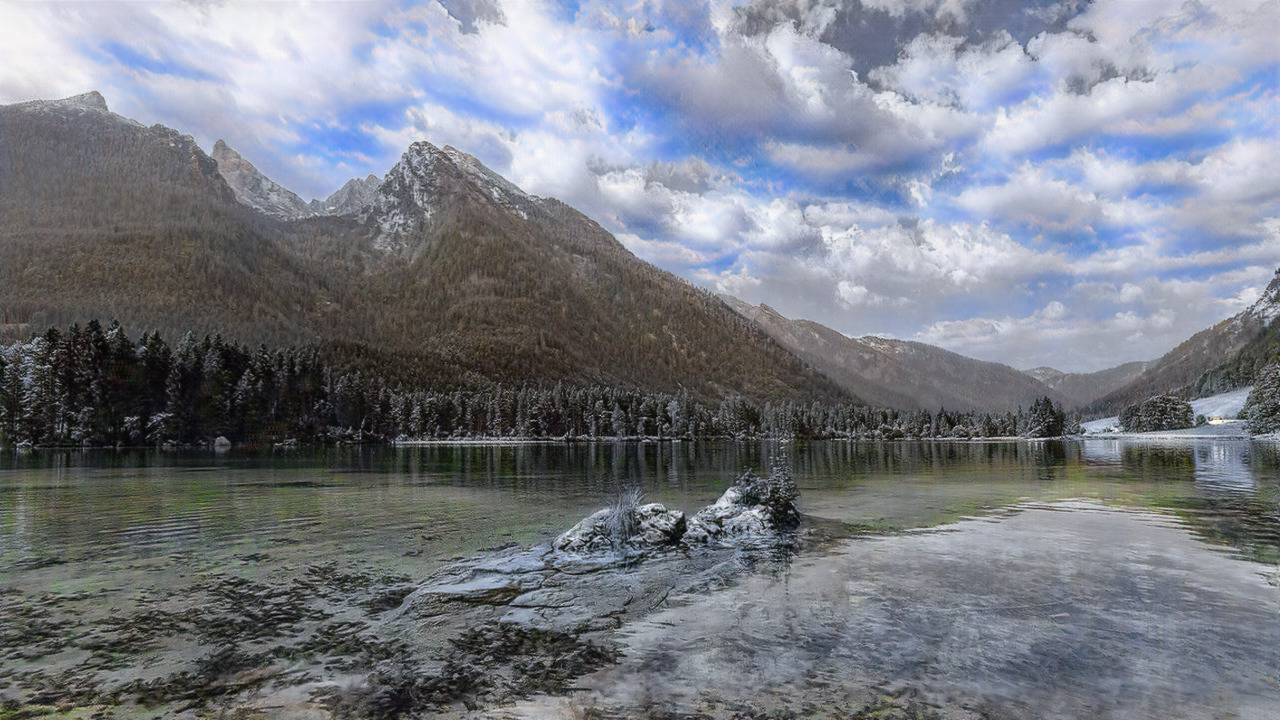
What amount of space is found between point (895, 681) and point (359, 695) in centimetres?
960

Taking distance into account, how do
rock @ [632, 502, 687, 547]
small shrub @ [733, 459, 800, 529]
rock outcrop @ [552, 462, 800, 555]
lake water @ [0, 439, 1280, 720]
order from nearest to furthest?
lake water @ [0, 439, 1280, 720], rock outcrop @ [552, 462, 800, 555], rock @ [632, 502, 687, 547], small shrub @ [733, 459, 800, 529]

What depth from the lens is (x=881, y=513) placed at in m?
35.2

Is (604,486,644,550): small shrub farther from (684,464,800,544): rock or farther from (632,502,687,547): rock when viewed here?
(684,464,800,544): rock

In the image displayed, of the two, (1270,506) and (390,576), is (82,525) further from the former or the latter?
(1270,506)

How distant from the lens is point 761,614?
1544 centimetres

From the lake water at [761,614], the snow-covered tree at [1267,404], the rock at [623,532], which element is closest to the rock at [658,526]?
the rock at [623,532]

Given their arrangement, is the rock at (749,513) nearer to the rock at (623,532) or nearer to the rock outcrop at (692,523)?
the rock outcrop at (692,523)

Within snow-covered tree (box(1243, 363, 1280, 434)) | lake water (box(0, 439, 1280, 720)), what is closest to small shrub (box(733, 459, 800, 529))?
lake water (box(0, 439, 1280, 720))

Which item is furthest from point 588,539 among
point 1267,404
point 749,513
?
point 1267,404

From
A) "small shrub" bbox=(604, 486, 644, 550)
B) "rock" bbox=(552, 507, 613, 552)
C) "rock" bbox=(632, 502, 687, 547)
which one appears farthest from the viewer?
"rock" bbox=(632, 502, 687, 547)

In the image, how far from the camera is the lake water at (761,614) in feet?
34.6

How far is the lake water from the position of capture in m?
10.6

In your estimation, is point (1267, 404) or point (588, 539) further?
point (1267, 404)

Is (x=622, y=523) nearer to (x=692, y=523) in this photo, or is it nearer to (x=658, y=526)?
(x=658, y=526)
